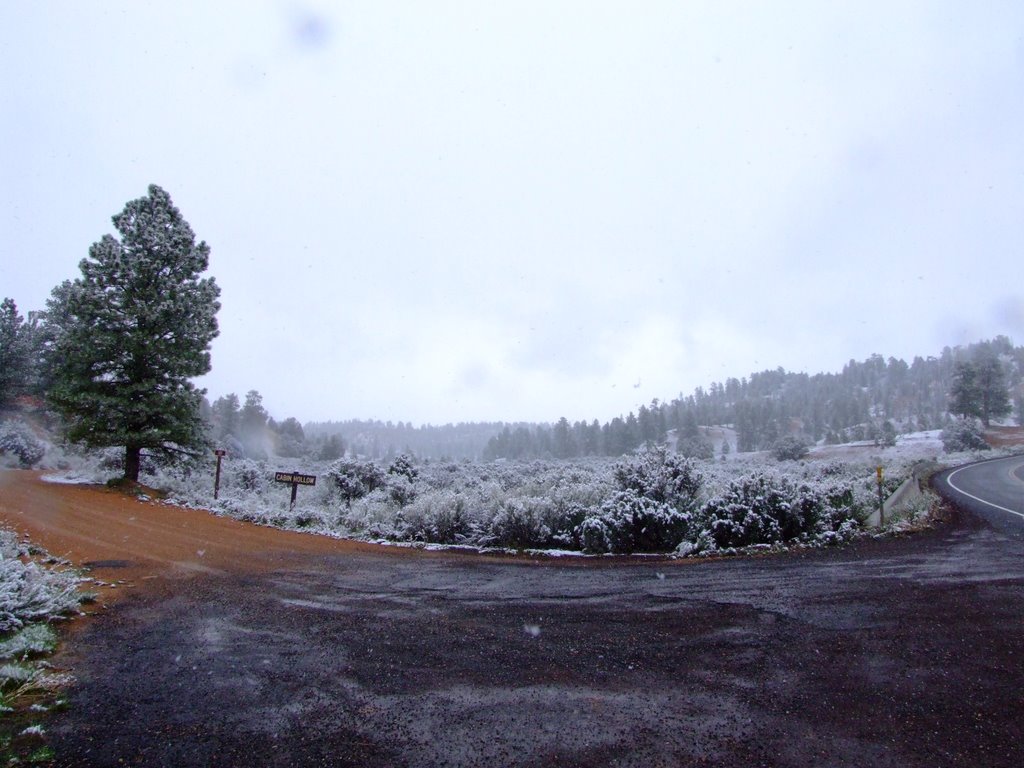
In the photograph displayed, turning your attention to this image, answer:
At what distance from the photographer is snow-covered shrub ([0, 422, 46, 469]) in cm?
2783

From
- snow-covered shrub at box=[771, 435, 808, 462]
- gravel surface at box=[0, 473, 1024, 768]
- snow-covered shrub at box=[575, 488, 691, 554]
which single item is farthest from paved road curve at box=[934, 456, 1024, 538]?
snow-covered shrub at box=[771, 435, 808, 462]

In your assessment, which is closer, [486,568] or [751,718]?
[751,718]

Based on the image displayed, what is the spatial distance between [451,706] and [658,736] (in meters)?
1.45

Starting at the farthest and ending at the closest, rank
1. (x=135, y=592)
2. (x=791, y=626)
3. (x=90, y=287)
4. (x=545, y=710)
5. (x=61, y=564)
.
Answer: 1. (x=90, y=287)
2. (x=61, y=564)
3. (x=135, y=592)
4. (x=791, y=626)
5. (x=545, y=710)

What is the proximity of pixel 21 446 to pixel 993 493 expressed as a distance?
4370 cm

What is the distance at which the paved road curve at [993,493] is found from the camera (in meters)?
13.8

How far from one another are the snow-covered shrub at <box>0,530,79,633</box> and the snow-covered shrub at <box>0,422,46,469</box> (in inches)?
1091

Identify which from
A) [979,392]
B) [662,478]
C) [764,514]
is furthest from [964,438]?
[662,478]

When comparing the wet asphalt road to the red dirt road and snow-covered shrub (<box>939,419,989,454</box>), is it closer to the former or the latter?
→ the red dirt road

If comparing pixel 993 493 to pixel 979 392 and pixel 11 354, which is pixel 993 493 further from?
pixel 979 392

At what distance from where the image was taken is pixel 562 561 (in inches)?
389

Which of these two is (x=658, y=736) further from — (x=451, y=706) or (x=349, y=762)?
(x=349, y=762)

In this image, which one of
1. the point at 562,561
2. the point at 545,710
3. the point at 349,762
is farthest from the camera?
the point at 562,561

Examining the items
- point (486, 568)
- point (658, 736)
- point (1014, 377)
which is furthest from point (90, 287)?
point (1014, 377)
